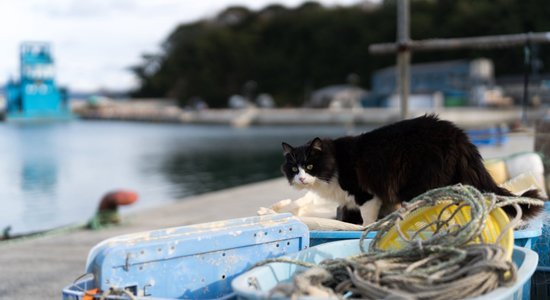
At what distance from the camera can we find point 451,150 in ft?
11.8

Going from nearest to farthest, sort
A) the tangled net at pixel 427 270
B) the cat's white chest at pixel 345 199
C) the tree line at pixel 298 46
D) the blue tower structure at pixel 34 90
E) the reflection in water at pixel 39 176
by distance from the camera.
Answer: the tangled net at pixel 427 270, the cat's white chest at pixel 345 199, the reflection in water at pixel 39 176, the tree line at pixel 298 46, the blue tower structure at pixel 34 90

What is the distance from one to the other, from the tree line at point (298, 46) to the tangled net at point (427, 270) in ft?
215

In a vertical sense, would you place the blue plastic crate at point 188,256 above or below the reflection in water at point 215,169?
above

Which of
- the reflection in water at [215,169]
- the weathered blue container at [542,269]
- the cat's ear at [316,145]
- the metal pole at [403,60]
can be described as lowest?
the reflection in water at [215,169]

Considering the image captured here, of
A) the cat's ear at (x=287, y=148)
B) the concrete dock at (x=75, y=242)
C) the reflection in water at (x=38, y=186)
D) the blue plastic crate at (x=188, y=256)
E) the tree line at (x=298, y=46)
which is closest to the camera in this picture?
the blue plastic crate at (x=188, y=256)

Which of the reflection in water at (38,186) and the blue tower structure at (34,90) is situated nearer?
the reflection in water at (38,186)

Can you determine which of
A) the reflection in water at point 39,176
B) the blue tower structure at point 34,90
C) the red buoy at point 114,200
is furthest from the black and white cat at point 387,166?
the blue tower structure at point 34,90

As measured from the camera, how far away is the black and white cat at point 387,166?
358 cm

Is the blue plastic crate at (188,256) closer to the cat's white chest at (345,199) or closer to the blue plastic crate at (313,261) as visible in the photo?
the blue plastic crate at (313,261)

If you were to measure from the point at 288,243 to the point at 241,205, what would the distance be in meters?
6.69

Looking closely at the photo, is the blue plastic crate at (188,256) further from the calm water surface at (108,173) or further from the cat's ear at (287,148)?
the calm water surface at (108,173)

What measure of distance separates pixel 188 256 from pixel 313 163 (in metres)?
1.40

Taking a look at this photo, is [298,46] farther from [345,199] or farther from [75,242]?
[345,199]

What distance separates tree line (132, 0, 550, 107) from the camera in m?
68.8
